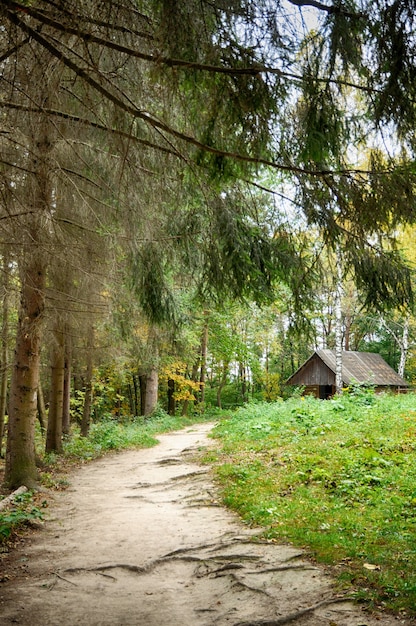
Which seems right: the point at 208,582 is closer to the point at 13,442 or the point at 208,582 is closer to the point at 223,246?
the point at 223,246

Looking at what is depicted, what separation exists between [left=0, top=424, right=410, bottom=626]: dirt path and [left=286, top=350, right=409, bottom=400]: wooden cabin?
23392 mm

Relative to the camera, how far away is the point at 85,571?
18.4 ft

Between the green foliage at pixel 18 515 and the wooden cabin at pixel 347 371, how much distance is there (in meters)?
24.0

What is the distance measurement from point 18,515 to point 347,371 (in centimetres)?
2531

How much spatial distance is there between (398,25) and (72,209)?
6.81m

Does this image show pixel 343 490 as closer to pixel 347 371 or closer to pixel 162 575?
pixel 162 575

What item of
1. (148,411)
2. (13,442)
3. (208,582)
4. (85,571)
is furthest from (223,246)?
(148,411)

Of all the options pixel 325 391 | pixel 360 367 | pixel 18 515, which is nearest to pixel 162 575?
pixel 18 515

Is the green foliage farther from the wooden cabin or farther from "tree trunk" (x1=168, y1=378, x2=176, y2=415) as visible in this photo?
the wooden cabin

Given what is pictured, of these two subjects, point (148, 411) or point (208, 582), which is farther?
point (148, 411)

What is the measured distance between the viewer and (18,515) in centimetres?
729

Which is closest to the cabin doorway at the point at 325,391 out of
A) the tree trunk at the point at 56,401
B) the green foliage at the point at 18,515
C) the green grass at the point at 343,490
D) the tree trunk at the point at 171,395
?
the tree trunk at the point at 171,395

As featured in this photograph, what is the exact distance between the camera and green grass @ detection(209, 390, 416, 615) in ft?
16.0

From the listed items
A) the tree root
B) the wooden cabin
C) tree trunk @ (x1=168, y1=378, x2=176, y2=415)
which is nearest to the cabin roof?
the wooden cabin
